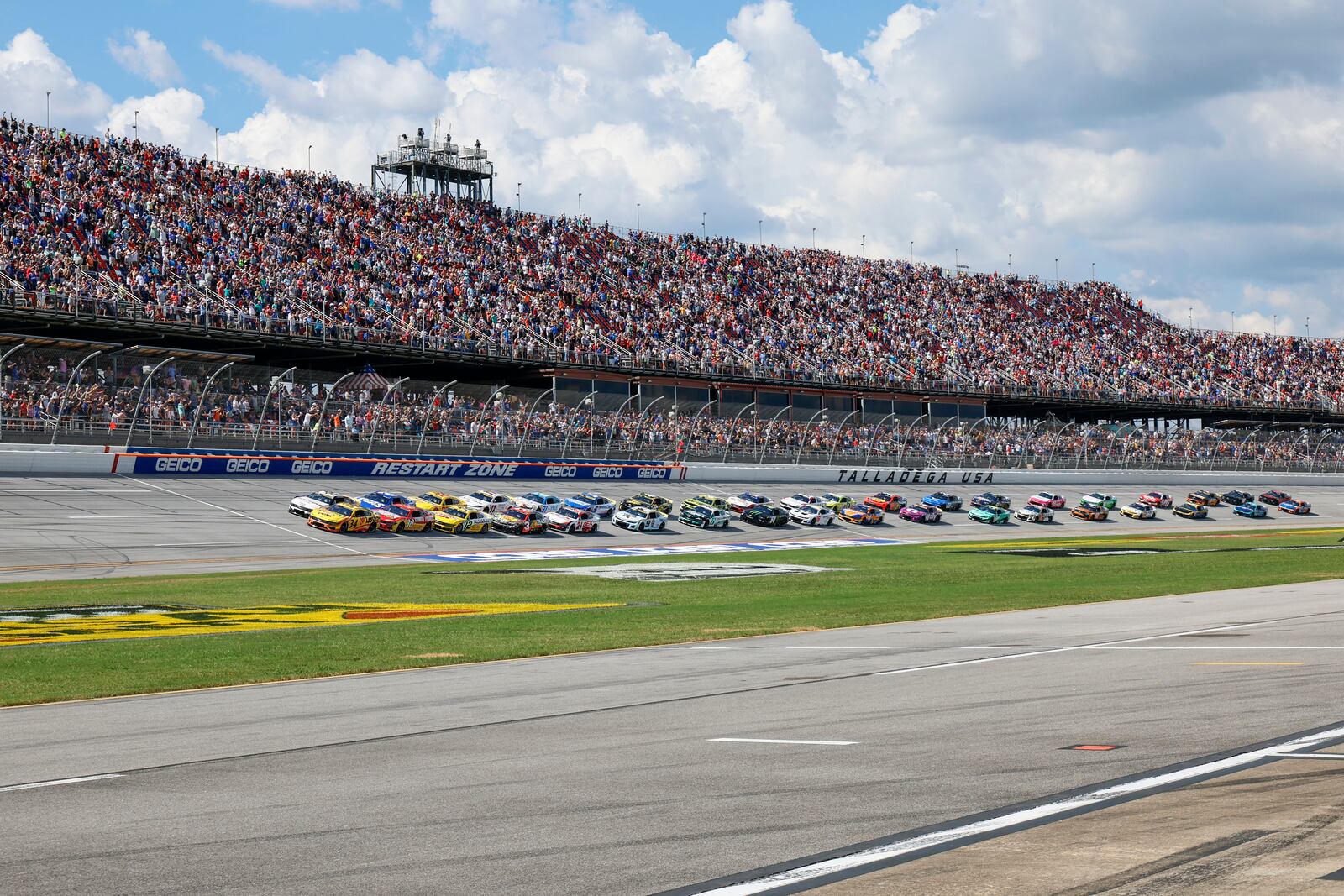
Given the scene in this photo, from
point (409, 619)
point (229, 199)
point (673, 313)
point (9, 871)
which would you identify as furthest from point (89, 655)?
point (673, 313)

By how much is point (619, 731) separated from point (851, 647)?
750 centimetres

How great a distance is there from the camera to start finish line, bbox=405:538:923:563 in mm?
41938

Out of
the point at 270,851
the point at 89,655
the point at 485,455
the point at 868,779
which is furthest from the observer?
the point at 485,455

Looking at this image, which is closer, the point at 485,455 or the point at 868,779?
the point at 868,779

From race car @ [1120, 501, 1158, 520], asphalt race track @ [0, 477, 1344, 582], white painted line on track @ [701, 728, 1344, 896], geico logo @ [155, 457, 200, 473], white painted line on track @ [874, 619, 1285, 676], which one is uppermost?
white painted line on track @ [701, 728, 1344, 896]

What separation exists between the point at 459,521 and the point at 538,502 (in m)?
4.16

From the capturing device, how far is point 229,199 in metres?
67.6

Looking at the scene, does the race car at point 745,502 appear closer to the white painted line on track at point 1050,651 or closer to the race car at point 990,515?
the race car at point 990,515

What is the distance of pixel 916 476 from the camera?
77.2 metres

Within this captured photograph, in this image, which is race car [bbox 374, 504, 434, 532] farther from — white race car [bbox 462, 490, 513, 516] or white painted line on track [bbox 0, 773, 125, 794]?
white painted line on track [bbox 0, 773, 125, 794]

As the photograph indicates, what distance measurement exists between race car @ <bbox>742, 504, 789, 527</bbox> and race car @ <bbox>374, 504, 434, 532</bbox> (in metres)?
15.6

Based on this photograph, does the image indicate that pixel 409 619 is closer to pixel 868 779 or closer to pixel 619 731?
pixel 619 731

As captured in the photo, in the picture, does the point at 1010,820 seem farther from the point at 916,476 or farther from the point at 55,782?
the point at 916,476

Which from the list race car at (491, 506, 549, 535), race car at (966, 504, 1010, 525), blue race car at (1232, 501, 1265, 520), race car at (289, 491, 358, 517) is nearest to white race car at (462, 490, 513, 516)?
Result: race car at (491, 506, 549, 535)
